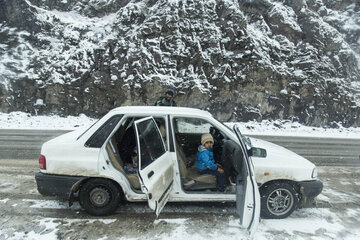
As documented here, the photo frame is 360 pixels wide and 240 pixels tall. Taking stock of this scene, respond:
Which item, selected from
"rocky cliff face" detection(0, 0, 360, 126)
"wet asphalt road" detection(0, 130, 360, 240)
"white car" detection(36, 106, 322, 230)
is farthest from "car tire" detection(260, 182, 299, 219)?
"rocky cliff face" detection(0, 0, 360, 126)

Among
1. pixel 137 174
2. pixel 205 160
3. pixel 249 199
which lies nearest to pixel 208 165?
pixel 205 160

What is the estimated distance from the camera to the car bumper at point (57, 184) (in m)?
3.19

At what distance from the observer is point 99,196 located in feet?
10.9

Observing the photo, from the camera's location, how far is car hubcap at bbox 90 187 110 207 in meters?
3.29

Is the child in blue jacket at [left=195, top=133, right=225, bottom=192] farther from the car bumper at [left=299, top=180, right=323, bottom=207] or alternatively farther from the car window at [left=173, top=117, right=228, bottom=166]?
the car bumper at [left=299, top=180, right=323, bottom=207]

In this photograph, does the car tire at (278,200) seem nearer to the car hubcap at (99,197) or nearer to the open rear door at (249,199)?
the open rear door at (249,199)

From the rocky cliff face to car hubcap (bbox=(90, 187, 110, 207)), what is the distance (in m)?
12.0

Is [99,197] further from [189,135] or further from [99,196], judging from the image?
[189,135]

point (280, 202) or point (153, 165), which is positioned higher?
point (153, 165)

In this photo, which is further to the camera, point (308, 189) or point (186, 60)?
point (186, 60)

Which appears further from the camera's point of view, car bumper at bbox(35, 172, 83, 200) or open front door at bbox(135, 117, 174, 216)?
car bumper at bbox(35, 172, 83, 200)

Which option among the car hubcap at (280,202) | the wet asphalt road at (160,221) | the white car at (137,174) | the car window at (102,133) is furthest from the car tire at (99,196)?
the car hubcap at (280,202)

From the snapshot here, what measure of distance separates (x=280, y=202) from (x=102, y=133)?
289cm

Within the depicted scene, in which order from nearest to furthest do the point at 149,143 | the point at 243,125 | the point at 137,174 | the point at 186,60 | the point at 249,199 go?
the point at 249,199 → the point at 149,143 → the point at 137,174 → the point at 243,125 → the point at 186,60
